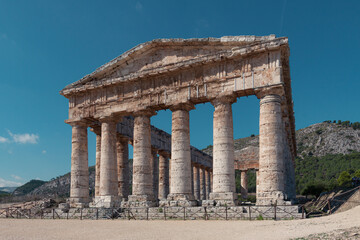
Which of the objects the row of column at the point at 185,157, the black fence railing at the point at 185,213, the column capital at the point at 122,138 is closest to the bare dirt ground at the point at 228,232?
the black fence railing at the point at 185,213

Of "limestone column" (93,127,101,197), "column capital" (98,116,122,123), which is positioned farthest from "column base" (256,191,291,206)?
"limestone column" (93,127,101,197)

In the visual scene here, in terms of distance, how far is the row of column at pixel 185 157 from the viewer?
1816cm

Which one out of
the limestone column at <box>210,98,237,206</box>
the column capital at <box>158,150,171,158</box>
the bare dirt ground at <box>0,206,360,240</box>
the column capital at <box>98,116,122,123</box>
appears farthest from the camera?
the column capital at <box>158,150,171,158</box>

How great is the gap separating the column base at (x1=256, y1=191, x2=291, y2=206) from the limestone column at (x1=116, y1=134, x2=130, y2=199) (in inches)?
517

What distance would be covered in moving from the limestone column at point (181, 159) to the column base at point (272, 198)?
4.24m

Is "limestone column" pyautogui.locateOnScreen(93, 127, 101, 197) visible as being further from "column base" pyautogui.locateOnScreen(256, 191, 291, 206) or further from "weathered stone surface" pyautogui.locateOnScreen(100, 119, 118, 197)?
"column base" pyautogui.locateOnScreen(256, 191, 291, 206)

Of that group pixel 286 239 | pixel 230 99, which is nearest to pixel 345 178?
pixel 230 99

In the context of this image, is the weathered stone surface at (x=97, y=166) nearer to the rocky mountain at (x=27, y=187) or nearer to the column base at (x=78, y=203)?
the column base at (x=78, y=203)

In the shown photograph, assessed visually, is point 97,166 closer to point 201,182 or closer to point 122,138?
point 122,138

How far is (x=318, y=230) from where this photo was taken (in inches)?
442

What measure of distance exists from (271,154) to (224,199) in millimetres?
3575

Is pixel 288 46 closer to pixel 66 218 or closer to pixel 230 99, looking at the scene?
Result: pixel 230 99

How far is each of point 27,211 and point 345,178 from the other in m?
44.1

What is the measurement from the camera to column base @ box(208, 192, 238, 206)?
18.5 meters
